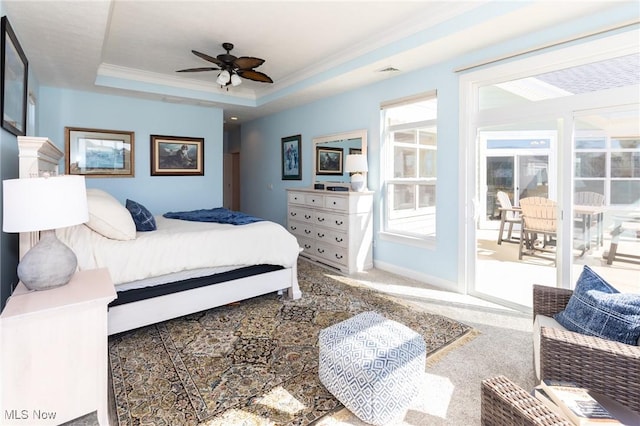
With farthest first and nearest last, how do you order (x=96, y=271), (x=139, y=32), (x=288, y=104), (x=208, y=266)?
(x=288, y=104) < (x=139, y=32) < (x=208, y=266) < (x=96, y=271)

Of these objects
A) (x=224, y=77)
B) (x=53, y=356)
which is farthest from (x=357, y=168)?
(x=53, y=356)

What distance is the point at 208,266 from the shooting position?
2.87 meters

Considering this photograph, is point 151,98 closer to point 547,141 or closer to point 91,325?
point 91,325

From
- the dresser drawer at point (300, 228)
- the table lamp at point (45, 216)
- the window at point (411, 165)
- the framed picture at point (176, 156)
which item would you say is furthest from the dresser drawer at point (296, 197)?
the table lamp at point (45, 216)

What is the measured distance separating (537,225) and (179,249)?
3.27 metres

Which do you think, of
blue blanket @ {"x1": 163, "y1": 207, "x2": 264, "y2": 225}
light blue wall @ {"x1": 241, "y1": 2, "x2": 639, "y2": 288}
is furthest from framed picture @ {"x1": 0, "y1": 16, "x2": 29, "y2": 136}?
light blue wall @ {"x1": 241, "y1": 2, "x2": 639, "y2": 288}

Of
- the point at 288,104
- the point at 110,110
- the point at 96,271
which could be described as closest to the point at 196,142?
the point at 110,110

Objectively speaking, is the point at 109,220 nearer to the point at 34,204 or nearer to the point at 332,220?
the point at 34,204

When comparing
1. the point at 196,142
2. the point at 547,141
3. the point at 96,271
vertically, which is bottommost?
the point at 96,271

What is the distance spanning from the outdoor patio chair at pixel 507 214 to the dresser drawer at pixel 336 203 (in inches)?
69.5

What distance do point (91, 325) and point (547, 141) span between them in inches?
144

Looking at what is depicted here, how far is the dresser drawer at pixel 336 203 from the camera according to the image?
14.4ft

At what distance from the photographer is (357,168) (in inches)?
177

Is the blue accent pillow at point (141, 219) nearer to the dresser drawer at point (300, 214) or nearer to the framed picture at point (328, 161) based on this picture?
the dresser drawer at point (300, 214)
